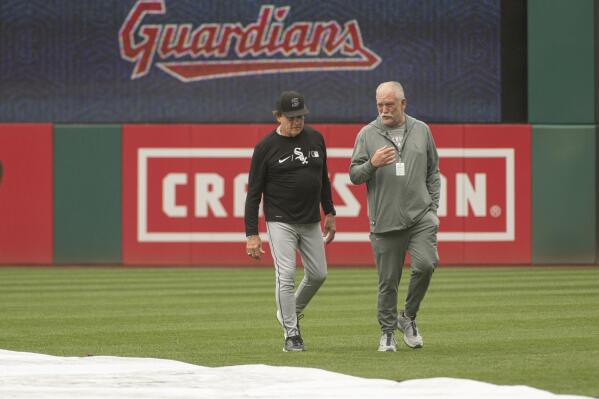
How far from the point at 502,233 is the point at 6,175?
29.4 ft

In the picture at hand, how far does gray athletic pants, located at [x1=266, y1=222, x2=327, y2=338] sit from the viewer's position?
9547 mm

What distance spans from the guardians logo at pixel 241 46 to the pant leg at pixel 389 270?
14625 millimetres

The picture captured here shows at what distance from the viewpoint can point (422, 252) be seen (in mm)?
9422

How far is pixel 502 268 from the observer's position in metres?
22.8

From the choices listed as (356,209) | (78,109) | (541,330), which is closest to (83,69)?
(78,109)

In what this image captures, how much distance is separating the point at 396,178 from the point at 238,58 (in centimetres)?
1486

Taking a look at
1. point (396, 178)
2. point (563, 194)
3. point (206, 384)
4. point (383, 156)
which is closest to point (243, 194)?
point (563, 194)

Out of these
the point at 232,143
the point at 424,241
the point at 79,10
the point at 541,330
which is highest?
the point at 79,10

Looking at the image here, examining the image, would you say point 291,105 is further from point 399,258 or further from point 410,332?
point 410,332

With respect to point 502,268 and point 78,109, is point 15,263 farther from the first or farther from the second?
point 502,268

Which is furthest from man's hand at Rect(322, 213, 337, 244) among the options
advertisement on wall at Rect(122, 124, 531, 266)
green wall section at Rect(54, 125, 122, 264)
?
green wall section at Rect(54, 125, 122, 264)

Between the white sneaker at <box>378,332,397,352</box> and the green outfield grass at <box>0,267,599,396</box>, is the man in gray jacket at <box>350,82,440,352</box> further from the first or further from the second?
the green outfield grass at <box>0,267,599,396</box>

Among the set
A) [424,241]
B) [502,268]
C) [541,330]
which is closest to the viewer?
[424,241]

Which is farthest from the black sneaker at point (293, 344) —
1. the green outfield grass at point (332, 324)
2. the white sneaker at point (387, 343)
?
the white sneaker at point (387, 343)
